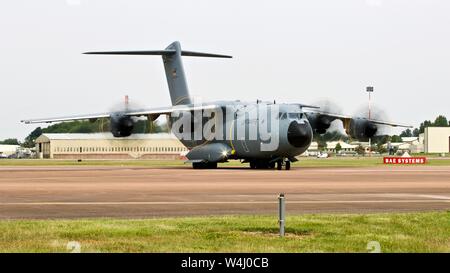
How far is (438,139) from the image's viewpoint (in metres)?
169

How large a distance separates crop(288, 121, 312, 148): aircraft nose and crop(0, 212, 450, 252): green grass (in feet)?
104

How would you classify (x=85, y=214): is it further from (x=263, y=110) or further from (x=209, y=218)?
(x=263, y=110)

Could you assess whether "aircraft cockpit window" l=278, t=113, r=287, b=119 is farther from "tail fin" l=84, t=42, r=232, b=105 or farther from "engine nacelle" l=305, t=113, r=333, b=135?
"tail fin" l=84, t=42, r=232, b=105

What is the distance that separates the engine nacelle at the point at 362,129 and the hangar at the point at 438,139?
389ft

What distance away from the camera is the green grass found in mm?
12203

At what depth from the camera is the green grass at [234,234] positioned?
1220 centimetres

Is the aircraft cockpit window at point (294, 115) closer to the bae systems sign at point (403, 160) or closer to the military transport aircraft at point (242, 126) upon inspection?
the military transport aircraft at point (242, 126)

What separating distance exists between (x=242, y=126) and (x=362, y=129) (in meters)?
9.39

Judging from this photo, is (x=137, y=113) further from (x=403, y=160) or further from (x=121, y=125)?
(x=403, y=160)

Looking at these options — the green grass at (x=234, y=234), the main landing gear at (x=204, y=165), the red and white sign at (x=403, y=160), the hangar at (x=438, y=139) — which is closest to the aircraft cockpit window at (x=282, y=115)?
the main landing gear at (x=204, y=165)

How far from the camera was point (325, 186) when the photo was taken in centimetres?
3009
